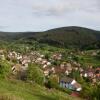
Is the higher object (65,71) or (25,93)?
(25,93)

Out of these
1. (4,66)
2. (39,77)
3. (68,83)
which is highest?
(4,66)

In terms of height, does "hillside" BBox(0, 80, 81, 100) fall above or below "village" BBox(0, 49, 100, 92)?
above

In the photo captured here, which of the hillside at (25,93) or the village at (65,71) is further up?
the hillside at (25,93)

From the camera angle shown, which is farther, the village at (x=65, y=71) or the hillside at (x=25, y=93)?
the village at (x=65, y=71)

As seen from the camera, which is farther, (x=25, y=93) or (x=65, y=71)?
(x=65, y=71)

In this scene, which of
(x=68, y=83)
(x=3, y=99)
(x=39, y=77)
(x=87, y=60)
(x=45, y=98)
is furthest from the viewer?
(x=87, y=60)

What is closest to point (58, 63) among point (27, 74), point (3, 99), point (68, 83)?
point (68, 83)

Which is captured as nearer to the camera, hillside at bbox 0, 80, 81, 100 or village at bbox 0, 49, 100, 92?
hillside at bbox 0, 80, 81, 100

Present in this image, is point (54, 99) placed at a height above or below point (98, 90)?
above

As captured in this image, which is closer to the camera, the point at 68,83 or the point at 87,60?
the point at 68,83

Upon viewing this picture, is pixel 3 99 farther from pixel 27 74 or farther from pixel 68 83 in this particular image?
pixel 68 83

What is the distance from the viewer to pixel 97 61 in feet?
444

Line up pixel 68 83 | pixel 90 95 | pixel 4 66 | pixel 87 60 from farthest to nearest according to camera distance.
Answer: pixel 87 60, pixel 68 83, pixel 90 95, pixel 4 66

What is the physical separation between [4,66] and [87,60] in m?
109
